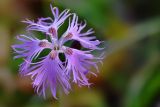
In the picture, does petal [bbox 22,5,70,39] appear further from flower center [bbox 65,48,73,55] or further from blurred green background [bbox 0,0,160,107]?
blurred green background [bbox 0,0,160,107]

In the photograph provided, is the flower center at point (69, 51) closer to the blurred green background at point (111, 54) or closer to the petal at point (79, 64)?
the petal at point (79, 64)

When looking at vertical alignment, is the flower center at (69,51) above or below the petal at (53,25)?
below

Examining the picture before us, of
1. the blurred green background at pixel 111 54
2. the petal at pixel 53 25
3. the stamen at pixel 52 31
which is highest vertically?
the petal at pixel 53 25

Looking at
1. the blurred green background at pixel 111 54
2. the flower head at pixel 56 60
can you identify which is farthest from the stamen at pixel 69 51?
the blurred green background at pixel 111 54

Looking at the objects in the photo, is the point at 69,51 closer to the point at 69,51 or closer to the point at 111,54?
the point at 69,51

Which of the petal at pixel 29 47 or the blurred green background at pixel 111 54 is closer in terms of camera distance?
the petal at pixel 29 47

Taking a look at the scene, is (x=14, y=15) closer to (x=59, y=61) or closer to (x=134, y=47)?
(x=134, y=47)
